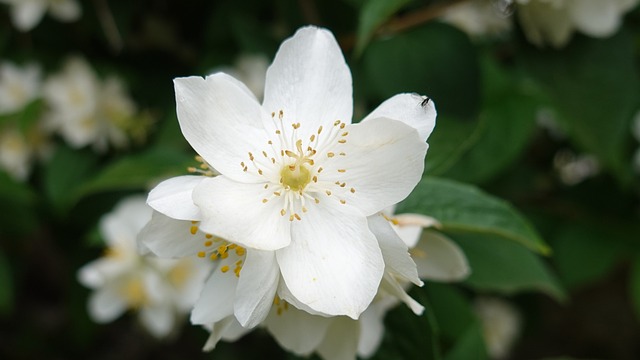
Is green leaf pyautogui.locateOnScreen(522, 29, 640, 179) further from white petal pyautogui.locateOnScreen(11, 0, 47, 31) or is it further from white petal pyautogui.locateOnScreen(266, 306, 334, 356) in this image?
white petal pyautogui.locateOnScreen(11, 0, 47, 31)

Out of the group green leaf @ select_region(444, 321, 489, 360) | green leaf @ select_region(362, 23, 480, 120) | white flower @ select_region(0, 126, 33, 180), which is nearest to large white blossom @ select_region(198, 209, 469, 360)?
green leaf @ select_region(444, 321, 489, 360)

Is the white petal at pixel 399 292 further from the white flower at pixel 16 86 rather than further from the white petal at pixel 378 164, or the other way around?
the white flower at pixel 16 86

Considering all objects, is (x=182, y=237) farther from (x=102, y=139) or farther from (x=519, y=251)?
(x=102, y=139)

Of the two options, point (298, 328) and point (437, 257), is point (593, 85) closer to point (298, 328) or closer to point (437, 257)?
point (437, 257)

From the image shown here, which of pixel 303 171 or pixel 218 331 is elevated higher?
pixel 303 171

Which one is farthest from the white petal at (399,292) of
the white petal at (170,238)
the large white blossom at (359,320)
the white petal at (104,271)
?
the white petal at (104,271)

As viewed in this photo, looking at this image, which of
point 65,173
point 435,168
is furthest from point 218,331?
point 65,173

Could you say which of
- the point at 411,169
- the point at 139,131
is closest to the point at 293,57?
the point at 411,169

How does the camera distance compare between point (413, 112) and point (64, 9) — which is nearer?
point (413, 112)
